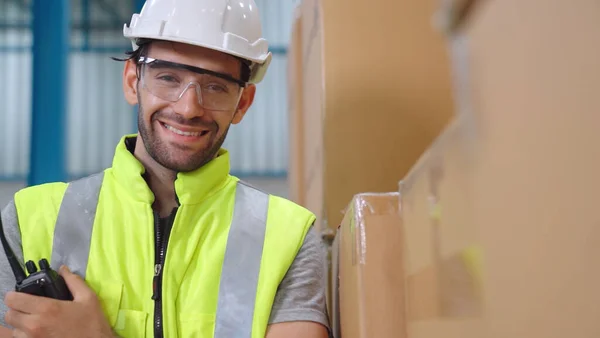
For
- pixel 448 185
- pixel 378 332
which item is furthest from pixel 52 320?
pixel 448 185

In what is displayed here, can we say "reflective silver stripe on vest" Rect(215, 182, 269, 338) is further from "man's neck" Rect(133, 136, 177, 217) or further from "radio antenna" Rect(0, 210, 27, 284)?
"radio antenna" Rect(0, 210, 27, 284)

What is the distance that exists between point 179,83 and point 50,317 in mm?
492

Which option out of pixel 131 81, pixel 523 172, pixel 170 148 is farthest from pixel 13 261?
pixel 523 172

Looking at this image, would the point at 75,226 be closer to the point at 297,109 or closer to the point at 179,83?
the point at 179,83

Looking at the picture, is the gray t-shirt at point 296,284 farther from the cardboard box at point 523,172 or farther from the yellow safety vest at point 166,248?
the cardboard box at point 523,172

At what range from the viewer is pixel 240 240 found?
1.16 metres

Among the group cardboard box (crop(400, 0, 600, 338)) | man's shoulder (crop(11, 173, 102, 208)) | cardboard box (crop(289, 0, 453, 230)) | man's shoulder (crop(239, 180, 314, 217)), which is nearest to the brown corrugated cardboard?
cardboard box (crop(289, 0, 453, 230))

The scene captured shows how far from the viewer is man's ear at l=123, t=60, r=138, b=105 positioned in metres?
1.26

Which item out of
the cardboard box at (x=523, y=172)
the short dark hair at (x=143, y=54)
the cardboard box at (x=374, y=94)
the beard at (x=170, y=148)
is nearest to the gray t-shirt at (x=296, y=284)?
the cardboard box at (x=374, y=94)

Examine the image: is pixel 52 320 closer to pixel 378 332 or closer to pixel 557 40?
pixel 378 332

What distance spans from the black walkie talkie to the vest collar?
0.22m

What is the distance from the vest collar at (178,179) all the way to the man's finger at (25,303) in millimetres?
264

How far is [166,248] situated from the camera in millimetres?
1109

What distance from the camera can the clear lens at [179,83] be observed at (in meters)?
1.16
